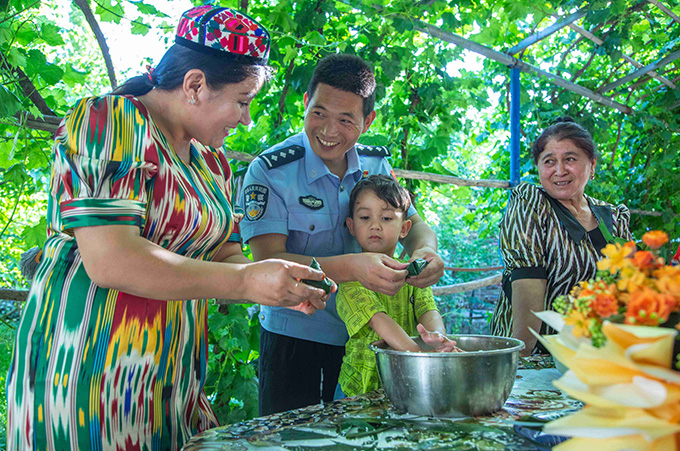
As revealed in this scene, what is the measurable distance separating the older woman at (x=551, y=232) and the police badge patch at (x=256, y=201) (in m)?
1.14

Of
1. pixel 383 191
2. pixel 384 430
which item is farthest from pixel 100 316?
pixel 383 191

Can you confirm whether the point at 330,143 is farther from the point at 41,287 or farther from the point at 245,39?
the point at 41,287

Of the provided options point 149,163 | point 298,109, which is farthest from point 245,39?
point 298,109

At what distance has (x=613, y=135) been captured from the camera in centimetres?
562

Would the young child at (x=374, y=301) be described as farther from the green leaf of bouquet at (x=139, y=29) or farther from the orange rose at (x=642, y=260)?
the green leaf of bouquet at (x=139, y=29)

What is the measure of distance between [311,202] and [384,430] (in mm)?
1009

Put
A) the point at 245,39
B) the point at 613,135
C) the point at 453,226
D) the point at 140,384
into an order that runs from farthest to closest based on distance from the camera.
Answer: the point at 453,226, the point at 613,135, the point at 245,39, the point at 140,384

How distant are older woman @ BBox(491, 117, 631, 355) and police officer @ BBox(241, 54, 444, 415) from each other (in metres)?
0.57

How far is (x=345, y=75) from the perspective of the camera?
6.20 feet

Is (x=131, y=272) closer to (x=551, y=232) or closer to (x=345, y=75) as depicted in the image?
(x=345, y=75)

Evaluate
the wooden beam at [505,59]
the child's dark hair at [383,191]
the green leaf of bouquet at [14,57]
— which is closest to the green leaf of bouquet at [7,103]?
the green leaf of bouquet at [14,57]

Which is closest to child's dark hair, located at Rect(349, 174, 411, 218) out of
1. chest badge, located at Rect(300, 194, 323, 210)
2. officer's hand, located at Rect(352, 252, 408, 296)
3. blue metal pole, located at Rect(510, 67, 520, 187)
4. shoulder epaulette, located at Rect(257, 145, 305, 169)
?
chest badge, located at Rect(300, 194, 323, 210)

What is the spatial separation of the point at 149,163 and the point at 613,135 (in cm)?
559

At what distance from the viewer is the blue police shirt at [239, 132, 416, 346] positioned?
1829 mm
